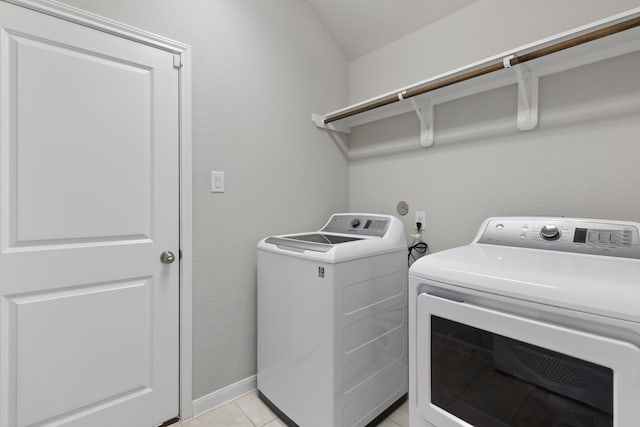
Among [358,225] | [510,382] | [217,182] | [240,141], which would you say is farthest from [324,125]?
[510,382]

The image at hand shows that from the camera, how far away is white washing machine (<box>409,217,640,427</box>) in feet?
2.27

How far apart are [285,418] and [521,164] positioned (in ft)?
5.94

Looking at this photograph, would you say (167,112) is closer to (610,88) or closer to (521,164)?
(521,164)

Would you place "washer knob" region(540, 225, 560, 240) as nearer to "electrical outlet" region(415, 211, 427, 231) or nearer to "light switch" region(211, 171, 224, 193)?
"electrical outlet" region(415, 211, 427, 231)

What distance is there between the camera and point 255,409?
169cm

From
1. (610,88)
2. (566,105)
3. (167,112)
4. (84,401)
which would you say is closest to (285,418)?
(84,401)

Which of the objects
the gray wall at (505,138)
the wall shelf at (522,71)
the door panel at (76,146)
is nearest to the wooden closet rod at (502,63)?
the wall shelf at (522,71)

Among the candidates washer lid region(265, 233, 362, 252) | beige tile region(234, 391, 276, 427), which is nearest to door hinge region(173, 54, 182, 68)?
washer lid region(265, 233, 362, 252)

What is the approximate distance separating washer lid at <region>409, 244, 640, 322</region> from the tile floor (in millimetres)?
1059

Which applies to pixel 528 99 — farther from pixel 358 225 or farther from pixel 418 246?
pixel 358 225

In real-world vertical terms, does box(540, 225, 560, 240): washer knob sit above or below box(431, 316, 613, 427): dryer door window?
above

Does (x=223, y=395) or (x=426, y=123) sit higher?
(x=426, y=123)

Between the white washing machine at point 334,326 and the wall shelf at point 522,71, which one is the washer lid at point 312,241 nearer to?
the white washing machine at point 334,326

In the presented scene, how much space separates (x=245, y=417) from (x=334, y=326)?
2.73ft
